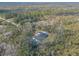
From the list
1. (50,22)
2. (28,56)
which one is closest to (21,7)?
(50,22)

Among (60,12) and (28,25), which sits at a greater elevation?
(60,12)

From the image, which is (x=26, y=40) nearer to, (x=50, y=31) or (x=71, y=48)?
(x=50, y=31)

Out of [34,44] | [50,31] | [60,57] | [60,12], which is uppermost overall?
[60,12]

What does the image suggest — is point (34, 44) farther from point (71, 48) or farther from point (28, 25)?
point (71, 48)

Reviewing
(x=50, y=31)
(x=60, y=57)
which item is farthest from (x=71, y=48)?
(x=50, y=31)

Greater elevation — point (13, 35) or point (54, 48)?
point (13, 35)
